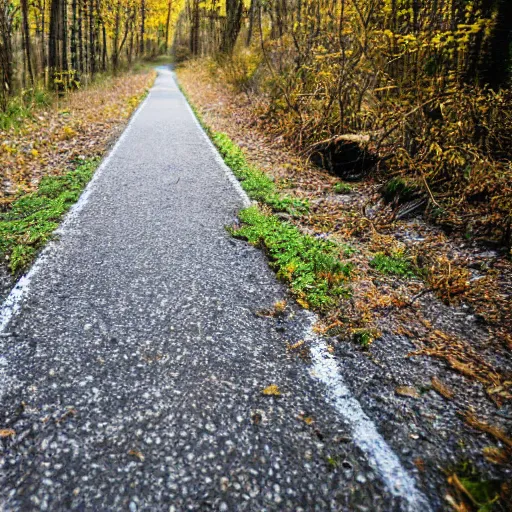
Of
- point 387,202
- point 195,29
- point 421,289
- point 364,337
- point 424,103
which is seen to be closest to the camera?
point 364,337

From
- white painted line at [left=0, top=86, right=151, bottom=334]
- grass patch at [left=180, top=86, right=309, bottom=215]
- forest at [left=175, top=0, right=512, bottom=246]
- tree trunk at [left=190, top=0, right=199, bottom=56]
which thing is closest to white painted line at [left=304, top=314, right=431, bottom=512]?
white painted line at [left=0, top=86, right=151, bottom=334]

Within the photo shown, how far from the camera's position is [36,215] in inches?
208

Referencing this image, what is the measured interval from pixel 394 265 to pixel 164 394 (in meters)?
2.64

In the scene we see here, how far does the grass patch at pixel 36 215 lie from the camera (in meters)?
4.37

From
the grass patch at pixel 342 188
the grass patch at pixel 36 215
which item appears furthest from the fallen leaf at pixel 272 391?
the grass patch at pixel 342 188

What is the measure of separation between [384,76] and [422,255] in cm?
339

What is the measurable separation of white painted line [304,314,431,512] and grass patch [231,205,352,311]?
2.18ft

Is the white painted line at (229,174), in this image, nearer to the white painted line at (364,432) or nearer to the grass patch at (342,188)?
the grass patch at (342,188)

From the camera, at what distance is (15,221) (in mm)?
5109

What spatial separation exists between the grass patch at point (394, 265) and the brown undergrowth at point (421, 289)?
0.4 inches

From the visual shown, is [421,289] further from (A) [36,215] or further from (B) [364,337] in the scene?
(A) [36,215]

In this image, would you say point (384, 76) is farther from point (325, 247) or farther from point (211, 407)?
point (211, 407)

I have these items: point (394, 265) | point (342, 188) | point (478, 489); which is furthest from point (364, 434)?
point (342, 188)

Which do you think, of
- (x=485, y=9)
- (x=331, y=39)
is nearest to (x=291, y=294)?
(x=485, y=9)
